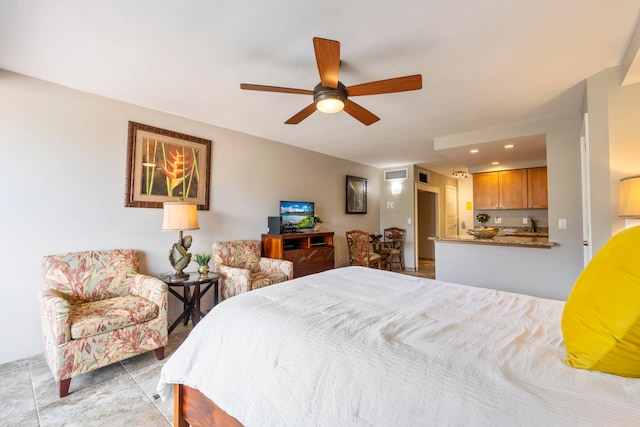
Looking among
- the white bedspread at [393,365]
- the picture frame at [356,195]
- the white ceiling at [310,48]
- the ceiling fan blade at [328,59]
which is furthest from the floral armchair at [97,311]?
the picture frame at [356,195]

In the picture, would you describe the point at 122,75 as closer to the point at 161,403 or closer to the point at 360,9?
the point at 360,9

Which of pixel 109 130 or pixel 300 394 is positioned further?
pixel 109 130

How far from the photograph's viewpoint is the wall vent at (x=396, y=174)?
19.9 feet

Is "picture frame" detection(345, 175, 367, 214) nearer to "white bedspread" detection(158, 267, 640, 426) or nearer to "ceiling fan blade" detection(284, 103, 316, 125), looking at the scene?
"ceiling fan blade" detection(284, 103, 316, 125)

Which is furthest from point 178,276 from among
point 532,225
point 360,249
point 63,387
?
point 532,225

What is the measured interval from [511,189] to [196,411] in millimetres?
5881

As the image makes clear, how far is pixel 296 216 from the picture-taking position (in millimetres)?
4395

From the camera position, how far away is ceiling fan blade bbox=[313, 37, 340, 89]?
4.87ft

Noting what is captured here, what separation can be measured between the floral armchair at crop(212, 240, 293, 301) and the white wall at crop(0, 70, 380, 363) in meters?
0.24

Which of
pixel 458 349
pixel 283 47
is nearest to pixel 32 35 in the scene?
pixel 283 47

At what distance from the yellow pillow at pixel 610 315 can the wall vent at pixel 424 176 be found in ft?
18.1

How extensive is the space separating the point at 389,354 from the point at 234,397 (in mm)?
682

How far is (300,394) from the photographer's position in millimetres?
954

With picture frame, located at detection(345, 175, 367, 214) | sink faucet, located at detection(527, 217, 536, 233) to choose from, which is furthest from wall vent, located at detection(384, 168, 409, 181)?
sink faucet, located at detection(527, 217, 536, 233)
